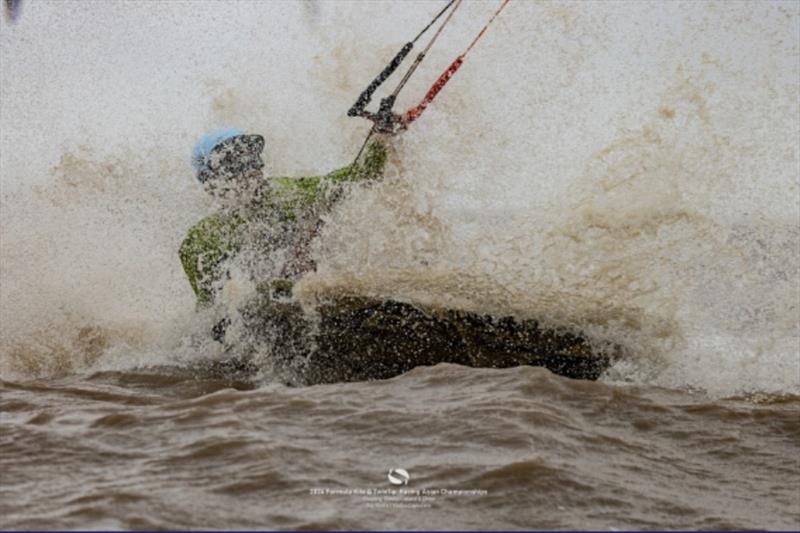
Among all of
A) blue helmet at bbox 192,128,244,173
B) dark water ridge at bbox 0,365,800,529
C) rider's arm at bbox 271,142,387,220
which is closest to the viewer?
dark water ridge at bbox 0,365,800,529

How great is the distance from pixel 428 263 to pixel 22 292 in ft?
11.9

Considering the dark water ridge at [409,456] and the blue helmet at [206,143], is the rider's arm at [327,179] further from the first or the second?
the dark water ridge at [409,456]

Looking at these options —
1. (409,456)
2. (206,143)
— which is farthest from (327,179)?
(409,456)

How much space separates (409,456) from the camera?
431cm

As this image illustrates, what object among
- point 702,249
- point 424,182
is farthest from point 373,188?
point 702,249

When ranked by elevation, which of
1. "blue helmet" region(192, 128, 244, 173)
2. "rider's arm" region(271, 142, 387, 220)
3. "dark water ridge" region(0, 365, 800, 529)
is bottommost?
"dark water ridge" region(0, 365, 800, 529)

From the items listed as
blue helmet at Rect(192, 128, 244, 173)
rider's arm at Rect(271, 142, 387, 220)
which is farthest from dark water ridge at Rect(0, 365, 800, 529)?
blue helmet at Rect(192, 128, 244, 173)

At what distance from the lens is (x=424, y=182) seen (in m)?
7.89

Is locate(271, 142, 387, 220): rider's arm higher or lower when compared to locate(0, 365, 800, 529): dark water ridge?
higher

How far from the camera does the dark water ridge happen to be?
364cm

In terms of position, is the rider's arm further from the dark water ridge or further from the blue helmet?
the dark water ridge

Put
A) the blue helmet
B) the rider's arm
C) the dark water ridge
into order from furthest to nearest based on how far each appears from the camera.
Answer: the blue helmet < the rider's arm < the dark water ridge

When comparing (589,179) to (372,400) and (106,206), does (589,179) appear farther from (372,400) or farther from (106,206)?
(106,206)

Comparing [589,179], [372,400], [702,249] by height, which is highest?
[589,179]
